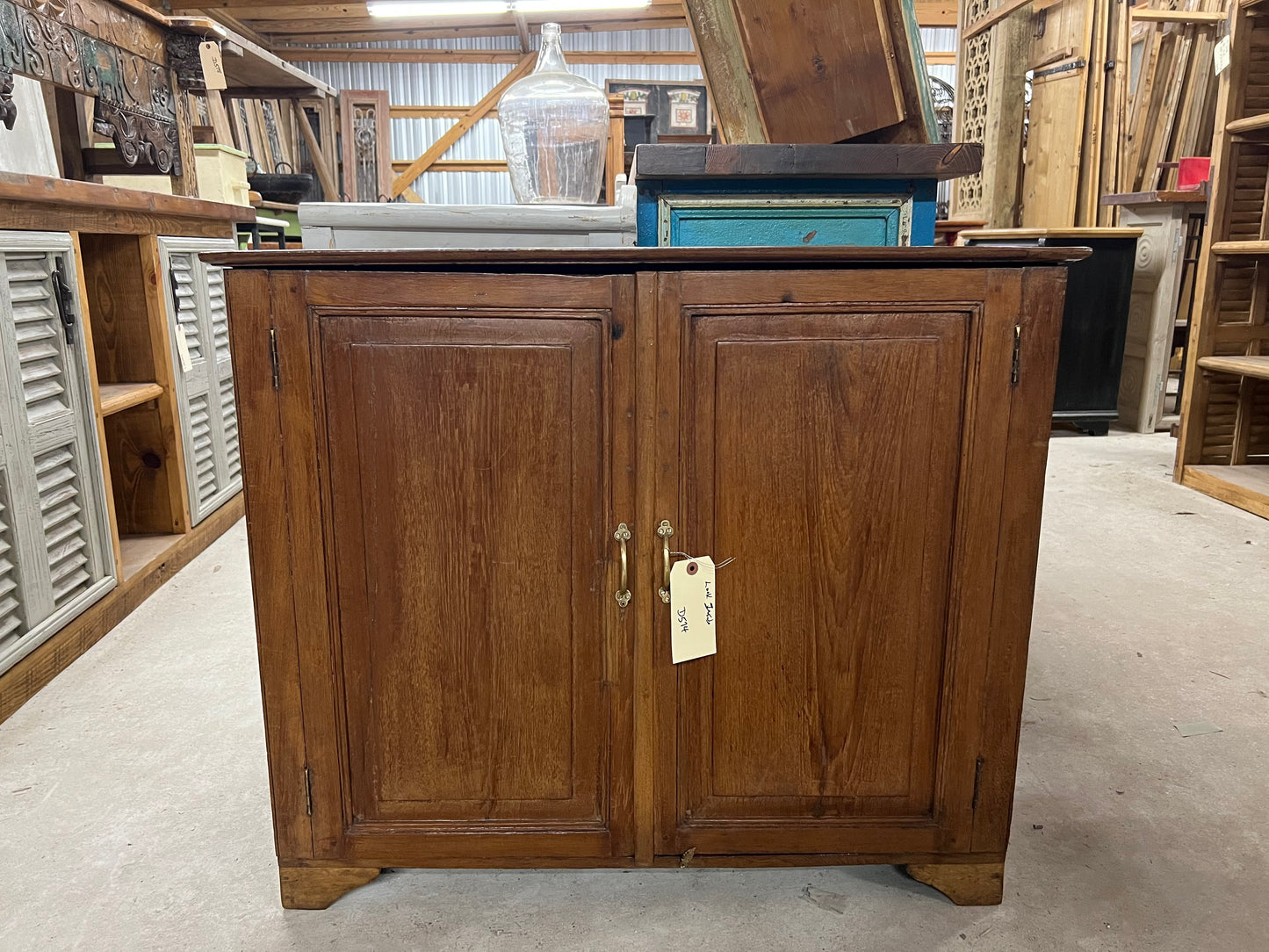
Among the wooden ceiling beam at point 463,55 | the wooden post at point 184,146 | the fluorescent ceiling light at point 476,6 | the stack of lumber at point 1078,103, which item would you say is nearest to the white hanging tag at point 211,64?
the wooden post at point 184,146

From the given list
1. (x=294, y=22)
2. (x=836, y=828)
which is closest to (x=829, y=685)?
(x=836, y=828)

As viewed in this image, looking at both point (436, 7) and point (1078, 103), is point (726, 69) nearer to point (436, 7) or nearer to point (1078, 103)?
point (1078, 103)

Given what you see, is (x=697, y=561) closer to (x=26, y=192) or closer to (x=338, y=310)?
(x=338, y=310)

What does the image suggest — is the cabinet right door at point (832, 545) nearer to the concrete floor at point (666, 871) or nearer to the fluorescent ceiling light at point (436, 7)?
the concrete floor at point (666, 871)

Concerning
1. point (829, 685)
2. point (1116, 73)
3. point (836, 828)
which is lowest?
point (836, 828)

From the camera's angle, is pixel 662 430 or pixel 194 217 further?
pixel 194 217

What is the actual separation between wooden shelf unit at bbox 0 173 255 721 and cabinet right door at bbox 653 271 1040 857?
1.78 m

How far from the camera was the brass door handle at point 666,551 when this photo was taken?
122 cm

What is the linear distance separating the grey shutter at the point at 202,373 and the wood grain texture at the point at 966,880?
7.90ft

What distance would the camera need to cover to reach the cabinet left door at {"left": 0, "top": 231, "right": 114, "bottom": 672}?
1.95 metres

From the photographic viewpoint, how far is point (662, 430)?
1.19 metres

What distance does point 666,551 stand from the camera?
4.03 ft

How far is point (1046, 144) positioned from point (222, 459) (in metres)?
4.90

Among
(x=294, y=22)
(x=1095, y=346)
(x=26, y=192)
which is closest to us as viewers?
(x=26, y=192)
